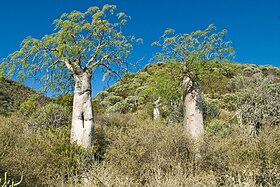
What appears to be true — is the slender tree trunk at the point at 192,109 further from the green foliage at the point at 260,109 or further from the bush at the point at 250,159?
the green foliage at the point at 260,109

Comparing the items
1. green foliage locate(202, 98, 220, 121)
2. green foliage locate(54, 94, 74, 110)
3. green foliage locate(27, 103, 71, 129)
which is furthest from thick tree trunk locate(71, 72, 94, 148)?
green foliage locate(202, 98, 220, 121)

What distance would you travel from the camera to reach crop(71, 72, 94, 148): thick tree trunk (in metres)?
7.01

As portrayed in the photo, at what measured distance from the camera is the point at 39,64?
784 centimetres

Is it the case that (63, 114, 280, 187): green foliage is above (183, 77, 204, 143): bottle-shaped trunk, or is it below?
below

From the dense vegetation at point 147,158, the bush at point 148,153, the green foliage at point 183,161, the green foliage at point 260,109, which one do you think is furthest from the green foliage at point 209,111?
the bush at point 148,153

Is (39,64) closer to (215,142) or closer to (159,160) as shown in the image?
(159,160)

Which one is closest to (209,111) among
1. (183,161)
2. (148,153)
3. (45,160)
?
(183,161)

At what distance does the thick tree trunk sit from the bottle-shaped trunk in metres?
2.56

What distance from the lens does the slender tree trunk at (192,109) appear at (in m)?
8.05

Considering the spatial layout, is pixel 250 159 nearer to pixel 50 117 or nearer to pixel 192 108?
pixel 192 108

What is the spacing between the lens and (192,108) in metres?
8.32

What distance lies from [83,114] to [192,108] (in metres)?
2.96

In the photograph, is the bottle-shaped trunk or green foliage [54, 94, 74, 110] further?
green foliage [54, 94, 74, 110]

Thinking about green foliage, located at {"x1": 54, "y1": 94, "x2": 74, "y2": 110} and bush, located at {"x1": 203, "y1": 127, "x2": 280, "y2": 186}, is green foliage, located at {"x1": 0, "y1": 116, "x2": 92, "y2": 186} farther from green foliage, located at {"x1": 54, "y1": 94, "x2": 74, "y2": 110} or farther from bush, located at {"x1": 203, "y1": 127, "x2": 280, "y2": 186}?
green foliage, located at {"x1": 54, "y1": 94, "x2": 74, "y2": 110}
